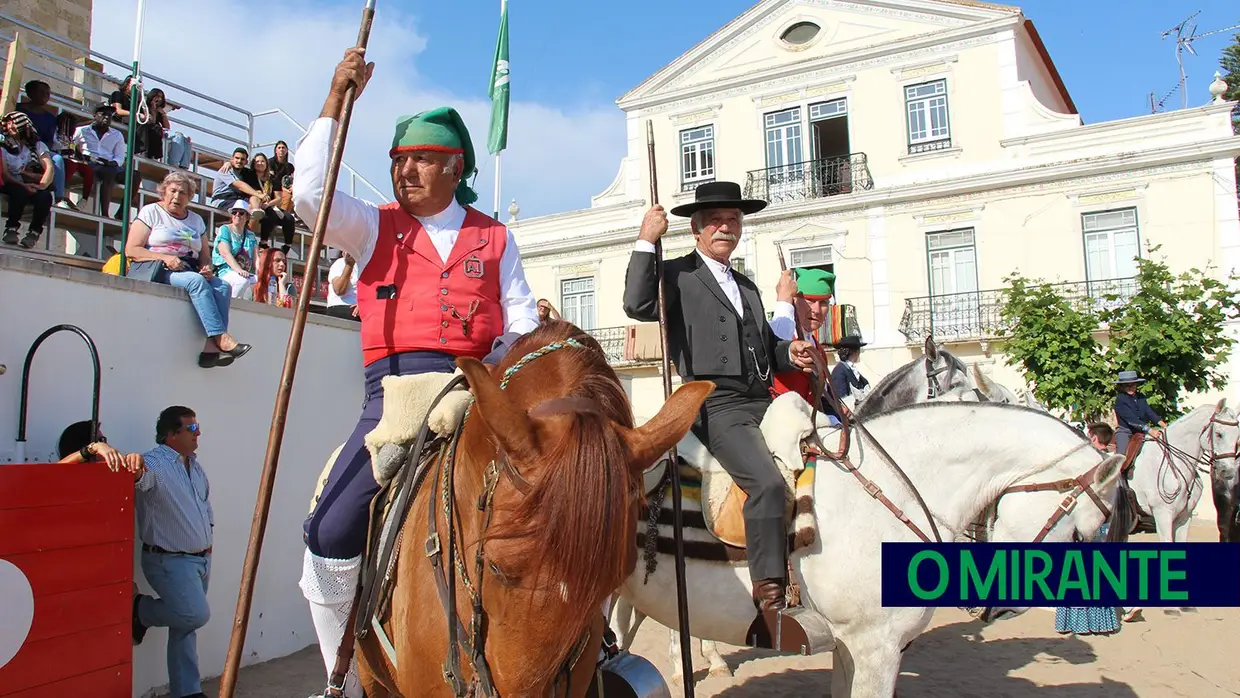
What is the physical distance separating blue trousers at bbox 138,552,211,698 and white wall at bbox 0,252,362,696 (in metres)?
0.23

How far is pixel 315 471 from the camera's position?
693cm

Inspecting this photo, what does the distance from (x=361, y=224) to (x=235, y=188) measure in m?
7.45

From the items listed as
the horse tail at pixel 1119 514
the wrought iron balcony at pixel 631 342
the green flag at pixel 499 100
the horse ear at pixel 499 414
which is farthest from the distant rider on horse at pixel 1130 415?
the green flag at pixel 499 100

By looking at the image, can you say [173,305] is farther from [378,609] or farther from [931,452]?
[931,452]

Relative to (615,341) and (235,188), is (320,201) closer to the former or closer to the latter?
(235,188)

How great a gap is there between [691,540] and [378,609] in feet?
5.70

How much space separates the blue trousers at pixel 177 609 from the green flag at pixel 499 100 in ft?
51.5

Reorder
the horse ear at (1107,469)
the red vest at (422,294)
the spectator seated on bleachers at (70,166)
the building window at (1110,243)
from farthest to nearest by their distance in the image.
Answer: the building window at (1110,243), the spectator seated on bleachers at (70,166), the horse ear at (1107,469), the red vest at (422,294)

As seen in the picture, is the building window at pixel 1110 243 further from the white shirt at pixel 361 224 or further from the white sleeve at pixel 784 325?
the white shirt at pixel 361 224

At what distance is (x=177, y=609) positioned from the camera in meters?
4.93

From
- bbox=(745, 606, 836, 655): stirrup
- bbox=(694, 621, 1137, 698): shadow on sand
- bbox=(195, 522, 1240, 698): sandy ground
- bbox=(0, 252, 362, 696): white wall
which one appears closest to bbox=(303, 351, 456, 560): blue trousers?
bbox=(745, 606, 836, 655): stirrup

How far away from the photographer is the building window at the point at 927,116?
68.4 feet

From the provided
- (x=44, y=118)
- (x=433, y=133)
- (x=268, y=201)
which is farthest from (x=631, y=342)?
(x=433, y=133)

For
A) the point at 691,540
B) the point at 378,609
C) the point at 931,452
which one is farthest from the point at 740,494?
the point at 378,609
